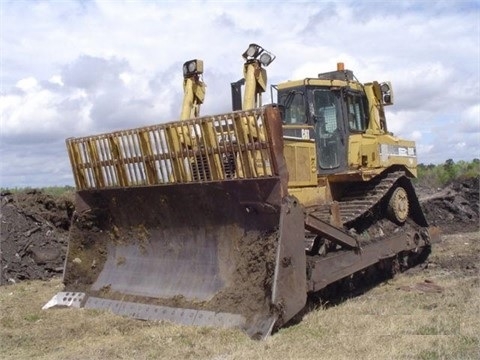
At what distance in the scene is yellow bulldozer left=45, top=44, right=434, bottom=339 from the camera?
6703 millimetres

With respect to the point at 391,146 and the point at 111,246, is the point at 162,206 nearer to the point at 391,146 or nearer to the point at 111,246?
the point at 111,246

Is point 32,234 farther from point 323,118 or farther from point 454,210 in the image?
point 454,210

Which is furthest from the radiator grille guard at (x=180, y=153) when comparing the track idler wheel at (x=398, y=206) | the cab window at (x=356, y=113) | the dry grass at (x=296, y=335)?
the track idler wheel at (x=398, y=206)

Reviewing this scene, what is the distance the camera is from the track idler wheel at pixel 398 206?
32.9 feet

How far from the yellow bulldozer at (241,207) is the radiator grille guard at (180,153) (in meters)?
0.01

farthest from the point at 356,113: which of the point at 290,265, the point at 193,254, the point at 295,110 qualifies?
the point at 290,265

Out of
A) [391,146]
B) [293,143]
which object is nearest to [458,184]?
[391,146]

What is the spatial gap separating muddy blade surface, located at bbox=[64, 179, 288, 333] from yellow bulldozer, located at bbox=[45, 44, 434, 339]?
1cm

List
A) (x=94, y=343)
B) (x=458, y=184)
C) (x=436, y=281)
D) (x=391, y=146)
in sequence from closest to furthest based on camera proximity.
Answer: (x=94, y=343), (x=436, y=281), (x=391, y=146), (x=458, y=184)

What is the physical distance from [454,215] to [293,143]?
10.8 metres

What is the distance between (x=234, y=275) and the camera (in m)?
7.05

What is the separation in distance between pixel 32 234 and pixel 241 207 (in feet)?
20.0

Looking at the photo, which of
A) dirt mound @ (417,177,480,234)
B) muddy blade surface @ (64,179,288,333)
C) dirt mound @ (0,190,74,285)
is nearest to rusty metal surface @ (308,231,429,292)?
muddy blade surface @ (64,179,288,333)

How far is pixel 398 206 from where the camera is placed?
10.1m
